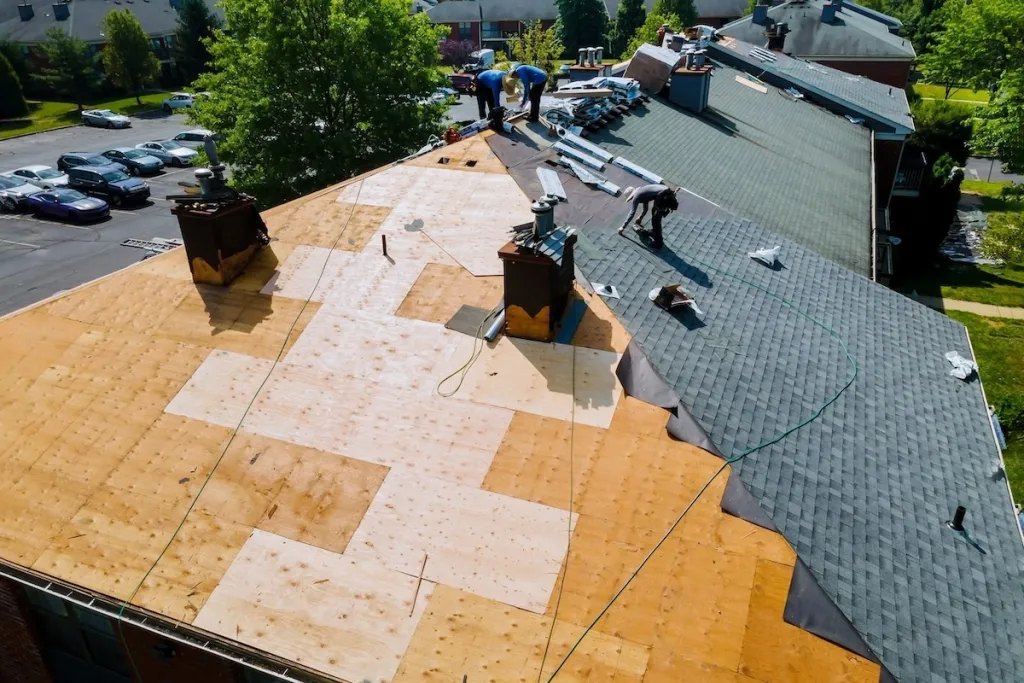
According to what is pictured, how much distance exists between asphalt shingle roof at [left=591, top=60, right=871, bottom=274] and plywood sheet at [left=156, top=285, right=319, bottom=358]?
34.0ft

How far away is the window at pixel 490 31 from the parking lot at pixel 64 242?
52477 millimetres

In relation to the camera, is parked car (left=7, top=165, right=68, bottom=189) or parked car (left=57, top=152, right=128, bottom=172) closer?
parked car (left=7, top=165, right=68, bottom=189)

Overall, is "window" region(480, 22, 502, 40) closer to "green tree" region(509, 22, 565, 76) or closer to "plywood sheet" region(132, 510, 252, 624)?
"green tree" region(509, 22, 565, 76)

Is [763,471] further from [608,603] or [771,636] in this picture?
[608,603]

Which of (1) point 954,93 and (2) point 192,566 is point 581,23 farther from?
(2) point 192,566

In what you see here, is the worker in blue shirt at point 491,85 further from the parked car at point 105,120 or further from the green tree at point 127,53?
the green tree at point 127,53

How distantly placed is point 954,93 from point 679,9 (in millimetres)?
28586

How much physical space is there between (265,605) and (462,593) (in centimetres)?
237

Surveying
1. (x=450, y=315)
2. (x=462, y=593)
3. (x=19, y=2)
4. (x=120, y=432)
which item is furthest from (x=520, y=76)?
(x=19, y=2)

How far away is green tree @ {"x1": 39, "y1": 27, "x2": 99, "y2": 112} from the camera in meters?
60.9

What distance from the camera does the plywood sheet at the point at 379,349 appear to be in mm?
11297

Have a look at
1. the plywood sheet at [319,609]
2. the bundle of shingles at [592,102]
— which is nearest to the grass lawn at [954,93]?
the bundle of shingles at [592,102]

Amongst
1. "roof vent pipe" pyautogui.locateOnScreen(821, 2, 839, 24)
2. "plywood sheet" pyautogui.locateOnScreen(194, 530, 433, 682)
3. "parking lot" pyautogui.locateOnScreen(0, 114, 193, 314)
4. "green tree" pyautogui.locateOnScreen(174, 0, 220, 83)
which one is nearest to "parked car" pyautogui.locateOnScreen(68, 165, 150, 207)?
"parking lot" pyautogui.locateOnScreen(0, 114, 193, 314)

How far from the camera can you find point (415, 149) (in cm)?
3012
